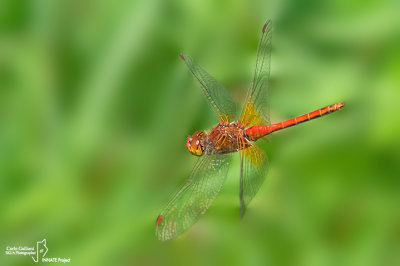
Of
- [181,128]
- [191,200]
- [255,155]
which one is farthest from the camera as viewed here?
[181,128]

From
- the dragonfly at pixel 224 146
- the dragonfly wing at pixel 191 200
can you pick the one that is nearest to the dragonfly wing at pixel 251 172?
the dragonfly at pixel 224 146

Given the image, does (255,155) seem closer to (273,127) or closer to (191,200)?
(273,127)

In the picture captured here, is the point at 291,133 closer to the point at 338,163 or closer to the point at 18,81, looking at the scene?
the point at 338,163

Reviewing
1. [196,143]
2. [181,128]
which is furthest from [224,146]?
[181,128]

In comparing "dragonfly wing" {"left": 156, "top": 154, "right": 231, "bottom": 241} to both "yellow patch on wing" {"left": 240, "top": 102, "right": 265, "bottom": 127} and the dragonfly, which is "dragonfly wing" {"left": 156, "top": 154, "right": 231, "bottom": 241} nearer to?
the dragonfly

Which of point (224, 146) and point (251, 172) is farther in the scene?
point (224, 146)

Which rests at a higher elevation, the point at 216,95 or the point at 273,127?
the point at 216,95

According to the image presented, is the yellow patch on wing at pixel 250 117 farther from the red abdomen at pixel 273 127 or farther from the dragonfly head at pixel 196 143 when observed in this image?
the dragonfly head at pixel 196 143
